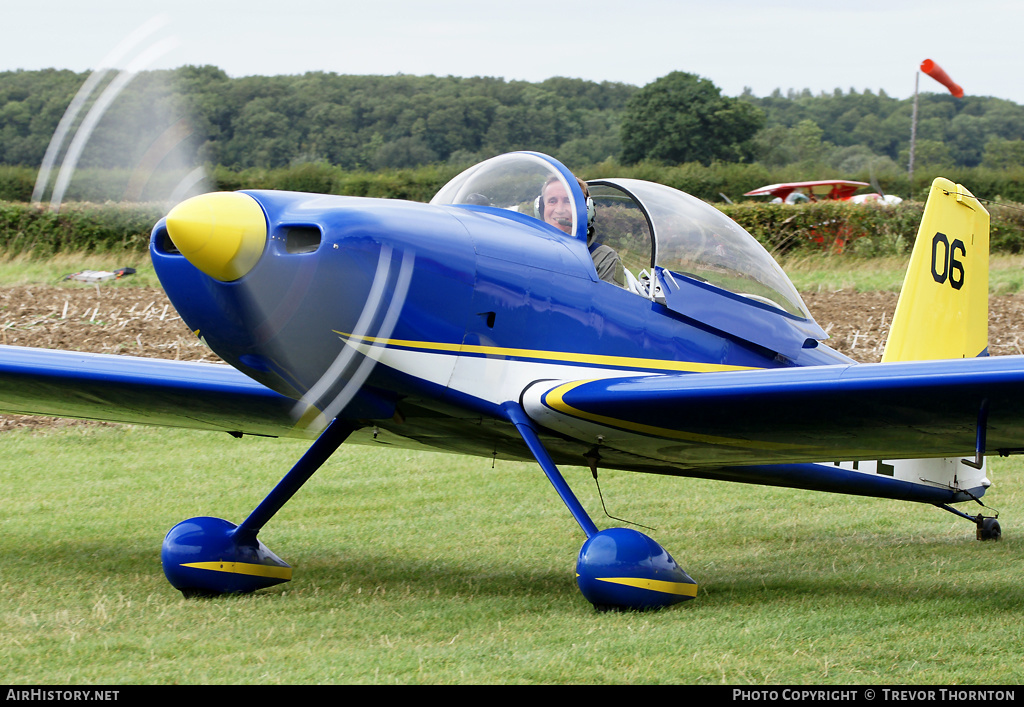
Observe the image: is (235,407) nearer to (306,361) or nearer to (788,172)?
(306,361)

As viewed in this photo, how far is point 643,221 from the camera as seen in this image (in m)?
5.72

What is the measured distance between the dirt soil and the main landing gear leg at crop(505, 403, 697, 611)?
8.09 metres

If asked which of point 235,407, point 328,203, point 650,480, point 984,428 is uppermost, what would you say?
point 328,203

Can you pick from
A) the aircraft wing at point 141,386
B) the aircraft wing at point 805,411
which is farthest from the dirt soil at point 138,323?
the aircraft wing at point 805,411

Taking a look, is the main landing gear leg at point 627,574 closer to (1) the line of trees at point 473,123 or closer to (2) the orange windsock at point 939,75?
(1) the line of trees at point 473,123

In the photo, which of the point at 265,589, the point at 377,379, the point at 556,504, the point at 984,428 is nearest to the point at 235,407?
the point at 265,589

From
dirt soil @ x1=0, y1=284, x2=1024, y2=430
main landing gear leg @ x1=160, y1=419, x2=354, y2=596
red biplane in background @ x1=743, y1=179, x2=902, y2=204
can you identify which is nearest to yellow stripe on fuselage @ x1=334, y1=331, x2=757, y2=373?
main landing gear leg @ x1=160, y1=419, x2=354, y2=596

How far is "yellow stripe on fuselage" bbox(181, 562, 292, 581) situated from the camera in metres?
5.34

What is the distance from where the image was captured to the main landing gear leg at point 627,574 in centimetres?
464

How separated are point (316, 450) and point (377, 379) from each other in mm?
1290

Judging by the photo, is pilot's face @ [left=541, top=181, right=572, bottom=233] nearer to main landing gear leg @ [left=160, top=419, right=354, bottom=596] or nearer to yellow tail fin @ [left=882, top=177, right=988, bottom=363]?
main landing gear leg @ [left=160, top=419, right=354, bottom=596]

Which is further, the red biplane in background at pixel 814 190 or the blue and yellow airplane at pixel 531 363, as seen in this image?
the red biplane in background at pixel 814 190

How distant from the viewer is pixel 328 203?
445cm

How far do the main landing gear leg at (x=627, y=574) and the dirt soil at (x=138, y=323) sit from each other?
8089mm
